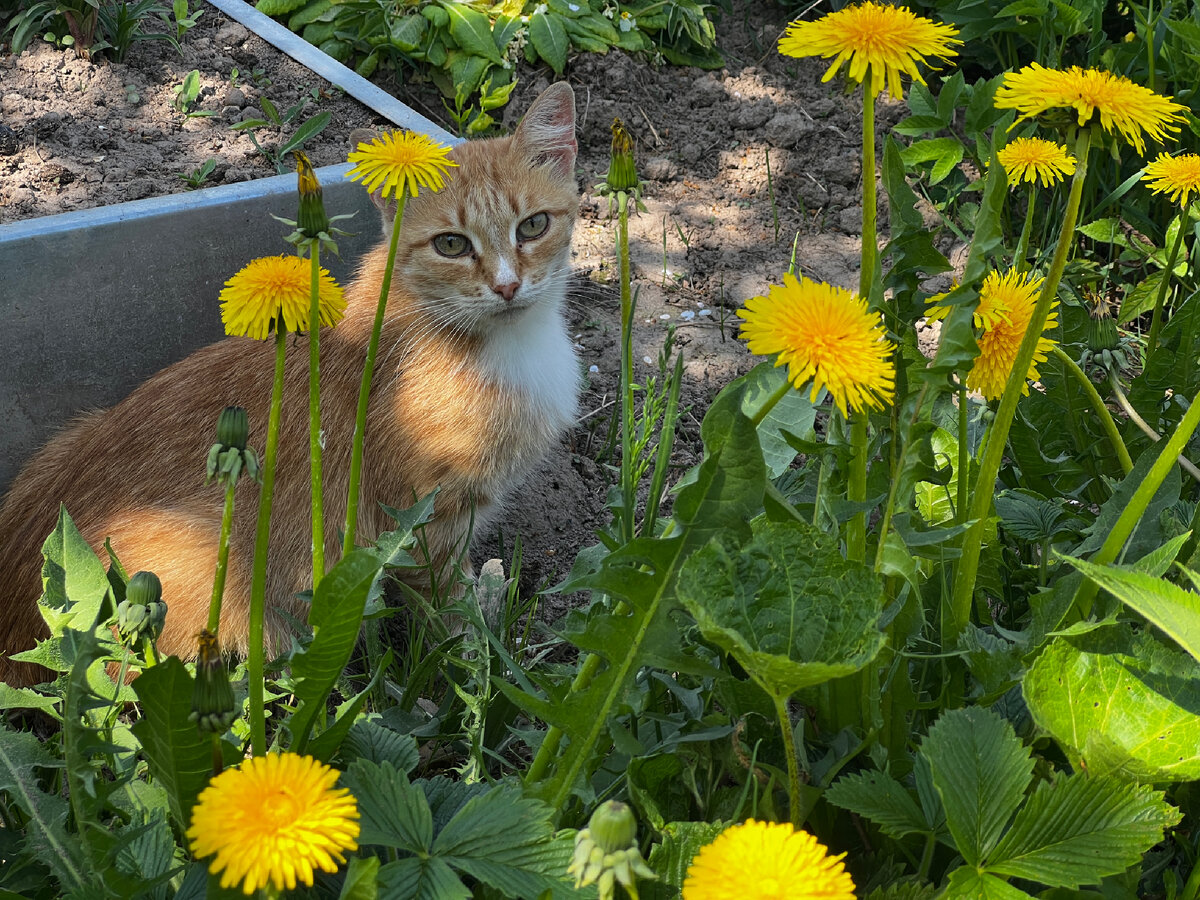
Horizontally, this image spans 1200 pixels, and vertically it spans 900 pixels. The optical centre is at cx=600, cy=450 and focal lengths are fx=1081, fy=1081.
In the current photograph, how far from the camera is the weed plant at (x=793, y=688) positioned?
37.3 inches

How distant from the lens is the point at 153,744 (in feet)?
3.37

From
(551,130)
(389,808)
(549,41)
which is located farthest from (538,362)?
(549,41)

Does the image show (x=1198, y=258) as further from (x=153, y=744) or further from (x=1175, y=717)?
(x=153, y=744)

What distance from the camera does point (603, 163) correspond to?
12.6 feet

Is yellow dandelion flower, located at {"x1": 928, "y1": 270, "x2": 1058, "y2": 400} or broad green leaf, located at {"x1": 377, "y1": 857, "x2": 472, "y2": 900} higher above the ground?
yellow dandelion flower, located at {"x1": 928, "y1": 270, "x2": 1058, "y2": 400}

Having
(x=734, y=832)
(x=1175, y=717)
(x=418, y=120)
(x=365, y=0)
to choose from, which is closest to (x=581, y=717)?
(x=734, y=832)

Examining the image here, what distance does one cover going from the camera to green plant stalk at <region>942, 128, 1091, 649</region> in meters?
1.08

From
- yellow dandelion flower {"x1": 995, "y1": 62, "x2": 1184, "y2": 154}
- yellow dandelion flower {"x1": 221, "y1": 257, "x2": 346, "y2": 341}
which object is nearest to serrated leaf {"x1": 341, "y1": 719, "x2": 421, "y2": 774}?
yellow dandelion flower {"x1": 221, "y1": 257, "x2": 346, "y2": 341}

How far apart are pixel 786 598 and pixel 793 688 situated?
12 cm

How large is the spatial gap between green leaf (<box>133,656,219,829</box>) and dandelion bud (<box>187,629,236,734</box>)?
40 millimetres

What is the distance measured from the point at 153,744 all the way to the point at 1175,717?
98 centimetres

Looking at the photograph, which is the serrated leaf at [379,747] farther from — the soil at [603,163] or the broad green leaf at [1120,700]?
the soil at [603,163]

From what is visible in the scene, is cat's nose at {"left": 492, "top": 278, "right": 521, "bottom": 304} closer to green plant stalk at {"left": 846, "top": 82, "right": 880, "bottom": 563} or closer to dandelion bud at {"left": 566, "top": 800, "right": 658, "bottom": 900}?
green plant stalk at {"left": 846, "top": 82, "right": 880, "bottom": 563}

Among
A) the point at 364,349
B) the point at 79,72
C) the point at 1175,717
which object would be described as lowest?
the point at 364,349
